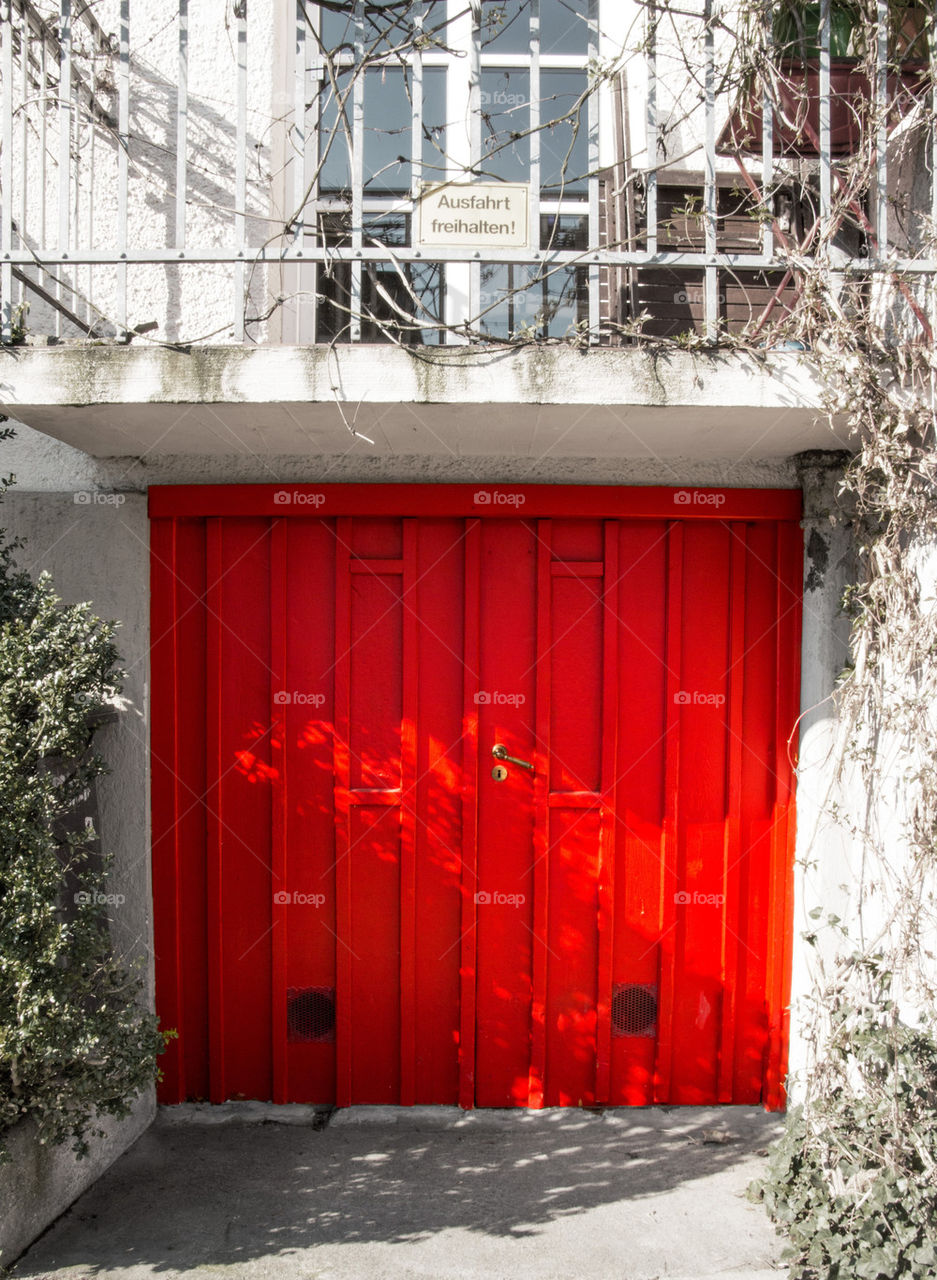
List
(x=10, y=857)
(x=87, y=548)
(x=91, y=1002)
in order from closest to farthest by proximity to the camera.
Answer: (x=10, y=857), (x=91, y=1002), (x=87, y=548)

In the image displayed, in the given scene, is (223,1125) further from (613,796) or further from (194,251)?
(194,251)

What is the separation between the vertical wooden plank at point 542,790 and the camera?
425 centimetres

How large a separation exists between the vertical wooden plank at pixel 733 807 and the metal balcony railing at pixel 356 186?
1.18 meters

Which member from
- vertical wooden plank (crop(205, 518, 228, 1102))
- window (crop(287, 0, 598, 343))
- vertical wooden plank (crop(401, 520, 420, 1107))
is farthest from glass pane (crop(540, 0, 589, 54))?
vertical wooden plank (crop(205, 518, 228, 1102))

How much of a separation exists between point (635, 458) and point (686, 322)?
69 cm

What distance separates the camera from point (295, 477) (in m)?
4.18

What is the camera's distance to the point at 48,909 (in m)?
3.13

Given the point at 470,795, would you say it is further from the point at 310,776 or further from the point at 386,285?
the point at 386,285

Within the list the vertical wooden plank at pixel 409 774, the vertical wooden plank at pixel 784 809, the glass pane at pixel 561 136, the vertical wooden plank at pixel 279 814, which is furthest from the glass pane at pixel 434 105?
the vertical wooden plank at pixel 784 809

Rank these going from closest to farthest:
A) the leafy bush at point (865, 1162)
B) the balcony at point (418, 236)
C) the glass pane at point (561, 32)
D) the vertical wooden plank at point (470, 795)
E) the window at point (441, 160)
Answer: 1. the leafy bush at point (865, 1162)
2. the balcony at point (418, 236)
3. the vertical wooden plank at point (470, 795)
4. the window at point (441, 160)
5. the glass pane at point (561, 32)

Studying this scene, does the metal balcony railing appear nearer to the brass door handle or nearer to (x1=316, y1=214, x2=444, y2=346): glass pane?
(x1=316, y1=214, x2=444, y2=346): glass pane

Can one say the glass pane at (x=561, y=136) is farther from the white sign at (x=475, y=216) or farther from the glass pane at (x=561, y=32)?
the white sign at (x=475, y=216)

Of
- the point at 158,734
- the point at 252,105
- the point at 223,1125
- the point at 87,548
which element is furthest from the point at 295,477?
the point at 223,1125

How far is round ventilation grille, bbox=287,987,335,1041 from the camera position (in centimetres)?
432
